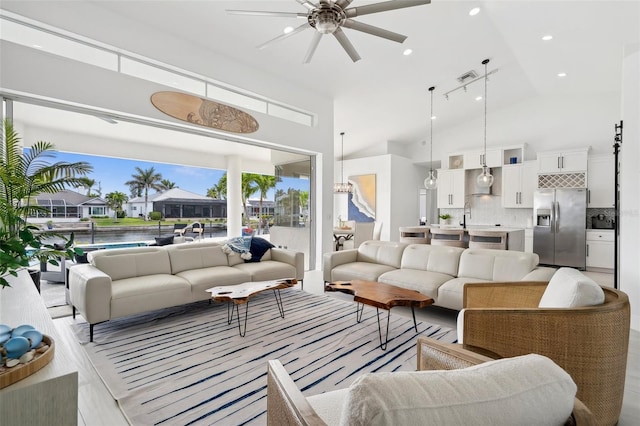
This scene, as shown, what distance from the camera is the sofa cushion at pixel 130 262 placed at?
328 centimetres

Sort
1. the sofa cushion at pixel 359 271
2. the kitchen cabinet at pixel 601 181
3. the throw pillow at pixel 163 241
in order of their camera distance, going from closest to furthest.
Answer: the sofa cushion at pixel 359 271 → the throw pillow at pixel 163 241 → the kitchen cabinet at pixel 601 181

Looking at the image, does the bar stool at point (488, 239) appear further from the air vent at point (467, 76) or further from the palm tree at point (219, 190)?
the palm tree at point (219, 190)

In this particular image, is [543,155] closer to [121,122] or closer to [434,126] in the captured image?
[434,126]

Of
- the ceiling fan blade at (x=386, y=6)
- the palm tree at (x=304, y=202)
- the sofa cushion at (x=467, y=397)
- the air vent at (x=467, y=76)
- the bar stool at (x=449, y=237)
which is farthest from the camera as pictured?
the palm tree at (x=304, y=202)

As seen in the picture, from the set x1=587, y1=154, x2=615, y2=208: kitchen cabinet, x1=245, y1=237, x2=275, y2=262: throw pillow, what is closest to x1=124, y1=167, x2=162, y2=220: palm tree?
x1=245, y1=237, x2=275, y2=262: throw pillow

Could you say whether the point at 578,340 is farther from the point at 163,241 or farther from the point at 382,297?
the point at 163,241

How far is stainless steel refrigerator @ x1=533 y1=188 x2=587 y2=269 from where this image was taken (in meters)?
6.16

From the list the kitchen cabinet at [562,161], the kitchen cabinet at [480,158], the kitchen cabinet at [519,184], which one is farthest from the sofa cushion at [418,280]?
the kitchen cabinet at [480,158]

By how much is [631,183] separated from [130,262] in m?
5.64

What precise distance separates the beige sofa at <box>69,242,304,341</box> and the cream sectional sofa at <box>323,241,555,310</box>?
80cm

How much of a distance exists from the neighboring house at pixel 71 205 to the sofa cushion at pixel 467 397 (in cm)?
433

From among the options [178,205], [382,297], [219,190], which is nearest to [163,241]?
[178,205]

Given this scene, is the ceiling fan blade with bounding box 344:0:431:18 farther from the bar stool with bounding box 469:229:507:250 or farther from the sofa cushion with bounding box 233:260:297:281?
the bar stool with bounding box 469:229:507:250

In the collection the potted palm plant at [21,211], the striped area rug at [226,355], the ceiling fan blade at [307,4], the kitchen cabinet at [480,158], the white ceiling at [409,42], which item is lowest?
the striped area rug at [226,355]
